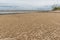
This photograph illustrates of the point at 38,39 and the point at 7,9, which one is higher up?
the point at 38,39

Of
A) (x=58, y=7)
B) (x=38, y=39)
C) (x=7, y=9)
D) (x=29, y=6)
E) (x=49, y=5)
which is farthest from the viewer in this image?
(x=58, y=7)

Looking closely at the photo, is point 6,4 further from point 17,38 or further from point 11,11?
point 17,38

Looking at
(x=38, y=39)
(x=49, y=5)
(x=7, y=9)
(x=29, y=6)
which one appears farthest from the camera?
(x=49, y=5)

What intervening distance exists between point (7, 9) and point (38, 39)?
28.1ft

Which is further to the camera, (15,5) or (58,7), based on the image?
(58,7)

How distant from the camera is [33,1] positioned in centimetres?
1538

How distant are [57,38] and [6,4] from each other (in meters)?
9.06

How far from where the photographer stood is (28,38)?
4.99 metres

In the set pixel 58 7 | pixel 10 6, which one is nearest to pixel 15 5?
pixel 10 6

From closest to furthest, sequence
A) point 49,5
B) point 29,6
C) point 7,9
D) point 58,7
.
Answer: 1. point 7,9
2. point 29,6
3. point 49,5
4. point 58,7

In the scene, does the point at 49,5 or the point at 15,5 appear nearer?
the point at 15,5

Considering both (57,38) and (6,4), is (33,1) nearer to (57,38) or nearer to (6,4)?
(6,4)

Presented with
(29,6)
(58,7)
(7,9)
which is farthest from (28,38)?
(58,7)

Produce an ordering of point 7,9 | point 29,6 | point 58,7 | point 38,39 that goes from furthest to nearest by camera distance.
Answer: point 58,7, point 29,6, point 7,9, point 38,39
